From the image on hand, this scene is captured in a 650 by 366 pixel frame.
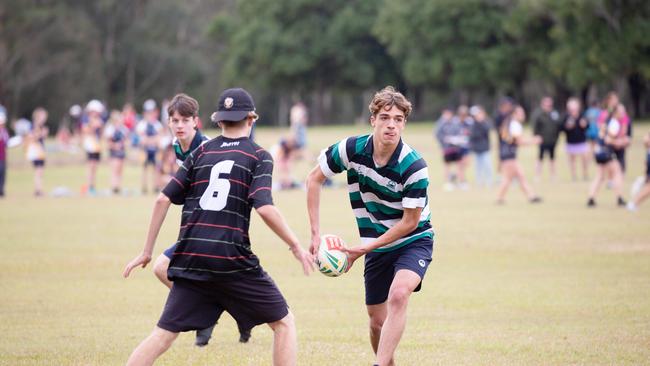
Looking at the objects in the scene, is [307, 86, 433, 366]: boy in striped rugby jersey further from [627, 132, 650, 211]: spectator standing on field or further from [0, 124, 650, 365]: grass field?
[627, 132, 650, 211]: spectator standing on field

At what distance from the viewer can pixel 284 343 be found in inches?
259

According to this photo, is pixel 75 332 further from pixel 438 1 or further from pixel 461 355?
pixel 438 1

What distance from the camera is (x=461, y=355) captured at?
850 cm

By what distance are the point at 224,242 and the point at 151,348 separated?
0.83 m

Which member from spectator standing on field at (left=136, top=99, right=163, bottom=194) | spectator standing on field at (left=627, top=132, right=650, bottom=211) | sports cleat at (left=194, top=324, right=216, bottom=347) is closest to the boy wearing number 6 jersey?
sports cleat at (left=194, top=324, right=216, bottom=347)

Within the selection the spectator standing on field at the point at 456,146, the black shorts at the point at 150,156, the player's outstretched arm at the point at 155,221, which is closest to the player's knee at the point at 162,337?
the player's outstretched arm at the point at 155,221

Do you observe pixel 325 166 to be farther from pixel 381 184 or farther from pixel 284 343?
pixel 284 343

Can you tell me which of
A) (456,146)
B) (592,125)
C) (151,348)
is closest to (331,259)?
(151,348)

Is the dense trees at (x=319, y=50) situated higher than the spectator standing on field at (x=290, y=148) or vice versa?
the dense trees at (x=319, y=50)

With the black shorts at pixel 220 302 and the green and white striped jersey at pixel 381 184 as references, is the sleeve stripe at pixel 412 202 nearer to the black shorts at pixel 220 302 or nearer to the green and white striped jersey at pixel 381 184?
the green and white striped jersey at pixel 381 184

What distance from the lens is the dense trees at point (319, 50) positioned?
208 ft

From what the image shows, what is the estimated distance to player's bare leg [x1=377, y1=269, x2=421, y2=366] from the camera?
6.95m

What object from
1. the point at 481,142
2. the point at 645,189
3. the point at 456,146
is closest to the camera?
the point at 645,189

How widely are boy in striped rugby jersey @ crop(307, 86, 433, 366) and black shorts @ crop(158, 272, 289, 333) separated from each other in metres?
0.79
